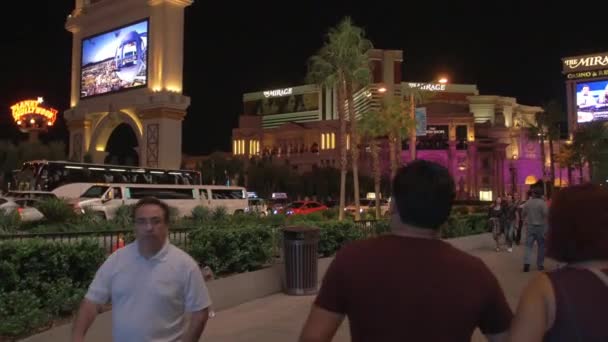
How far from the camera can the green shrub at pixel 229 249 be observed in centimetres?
995

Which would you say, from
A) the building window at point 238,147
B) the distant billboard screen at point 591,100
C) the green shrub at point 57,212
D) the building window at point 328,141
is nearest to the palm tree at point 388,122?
the green shrub at point 57,212

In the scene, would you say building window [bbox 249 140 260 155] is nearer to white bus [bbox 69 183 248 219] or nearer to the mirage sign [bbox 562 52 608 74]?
the mirage sign [bbox 562 52 608 74]

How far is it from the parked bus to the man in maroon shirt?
2992cm

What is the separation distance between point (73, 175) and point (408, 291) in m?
31.6

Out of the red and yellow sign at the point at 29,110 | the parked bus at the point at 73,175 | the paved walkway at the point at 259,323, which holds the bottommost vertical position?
the paved walkway at the point at 259,323

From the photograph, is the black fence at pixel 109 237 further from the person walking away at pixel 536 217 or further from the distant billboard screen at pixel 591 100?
the distant billboard screen at pixel 591 100

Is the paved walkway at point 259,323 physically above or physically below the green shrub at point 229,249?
below

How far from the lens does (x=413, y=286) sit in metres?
2.16

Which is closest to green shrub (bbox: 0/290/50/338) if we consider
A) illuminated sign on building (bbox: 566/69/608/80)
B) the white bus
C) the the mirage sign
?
the white bus

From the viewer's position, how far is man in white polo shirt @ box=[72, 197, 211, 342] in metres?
3.22

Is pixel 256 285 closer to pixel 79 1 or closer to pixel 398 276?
pixel 398 276

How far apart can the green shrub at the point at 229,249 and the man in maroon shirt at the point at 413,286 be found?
25.8 ft

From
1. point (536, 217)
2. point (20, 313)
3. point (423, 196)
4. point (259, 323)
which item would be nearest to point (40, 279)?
point (20, 313)

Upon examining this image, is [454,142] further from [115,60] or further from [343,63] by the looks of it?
[343,63]
